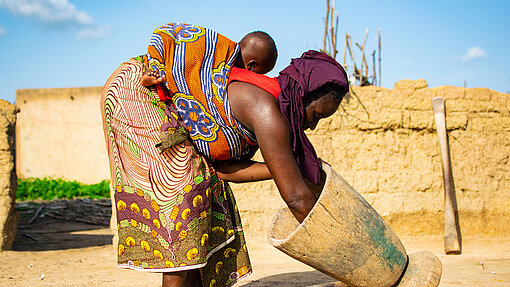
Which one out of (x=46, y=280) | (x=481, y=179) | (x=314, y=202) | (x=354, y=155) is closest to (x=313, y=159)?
(x=314, y=202)

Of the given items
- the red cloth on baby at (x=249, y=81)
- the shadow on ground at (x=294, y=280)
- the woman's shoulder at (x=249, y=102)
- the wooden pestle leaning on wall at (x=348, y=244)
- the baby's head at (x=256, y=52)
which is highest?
the baby's head at (x=256, y=52)

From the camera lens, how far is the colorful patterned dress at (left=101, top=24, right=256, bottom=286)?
1.88 metres

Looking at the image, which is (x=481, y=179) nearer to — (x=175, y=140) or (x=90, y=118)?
(x=175, y=140)

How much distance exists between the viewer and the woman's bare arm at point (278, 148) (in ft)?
5.64

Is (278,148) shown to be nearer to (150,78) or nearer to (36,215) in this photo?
(150,78)

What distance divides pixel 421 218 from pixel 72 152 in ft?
33.0

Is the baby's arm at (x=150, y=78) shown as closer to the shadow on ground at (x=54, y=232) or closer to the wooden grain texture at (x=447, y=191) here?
the wooden grain texture at (x=447, y=191)

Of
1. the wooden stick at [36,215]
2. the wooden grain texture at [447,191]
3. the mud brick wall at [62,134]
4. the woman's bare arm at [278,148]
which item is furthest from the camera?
the mud brick wall at [62,134]

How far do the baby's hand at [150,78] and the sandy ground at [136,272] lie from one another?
7.20ft

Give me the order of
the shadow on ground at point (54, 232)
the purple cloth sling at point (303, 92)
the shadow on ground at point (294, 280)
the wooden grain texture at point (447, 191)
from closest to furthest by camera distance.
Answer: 1. the purple cloth sling at point (303, 92)
2. the shadow on ground at point (294, 280)
3. the wooden grain texture at point (447, 191)
4. the shadow on ground at point (54, 232)

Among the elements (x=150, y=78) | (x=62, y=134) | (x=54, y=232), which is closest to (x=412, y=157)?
(x=150, y=78)

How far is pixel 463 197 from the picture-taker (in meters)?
5.51

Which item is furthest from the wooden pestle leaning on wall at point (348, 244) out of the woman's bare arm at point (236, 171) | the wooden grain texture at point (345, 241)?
the woman's bare arm at point (236, 171)

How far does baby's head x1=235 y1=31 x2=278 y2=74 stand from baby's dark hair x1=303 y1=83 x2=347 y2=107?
33cm
